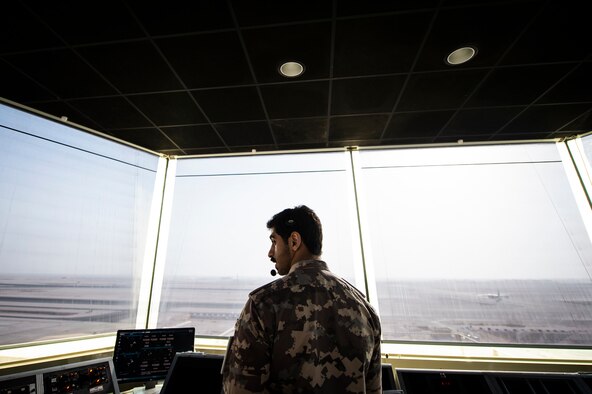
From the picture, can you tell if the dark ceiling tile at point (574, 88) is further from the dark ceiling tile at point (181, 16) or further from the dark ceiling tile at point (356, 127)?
the dark ceiling tile at point (181, 16)

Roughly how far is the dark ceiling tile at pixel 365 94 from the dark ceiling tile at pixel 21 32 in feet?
7.40

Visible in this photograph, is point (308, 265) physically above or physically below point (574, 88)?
below

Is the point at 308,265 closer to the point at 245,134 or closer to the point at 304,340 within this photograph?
the point at 304,340

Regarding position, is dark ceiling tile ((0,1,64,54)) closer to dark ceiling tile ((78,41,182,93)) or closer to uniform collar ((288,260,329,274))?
dark ceiling tile ((78,41,182,93))

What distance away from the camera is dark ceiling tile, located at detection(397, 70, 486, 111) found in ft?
6.94

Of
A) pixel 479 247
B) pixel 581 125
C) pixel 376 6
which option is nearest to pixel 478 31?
pixel 376 6

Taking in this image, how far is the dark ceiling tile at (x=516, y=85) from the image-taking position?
2062 millimetres

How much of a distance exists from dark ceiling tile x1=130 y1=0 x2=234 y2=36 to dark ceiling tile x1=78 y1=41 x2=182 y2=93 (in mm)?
202

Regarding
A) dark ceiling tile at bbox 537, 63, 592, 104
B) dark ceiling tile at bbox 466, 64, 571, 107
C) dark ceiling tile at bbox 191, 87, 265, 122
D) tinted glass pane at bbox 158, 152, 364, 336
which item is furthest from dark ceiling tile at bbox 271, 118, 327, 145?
dark ceiling tile at bbox 537, 63, 592, 104

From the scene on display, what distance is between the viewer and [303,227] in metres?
1.11

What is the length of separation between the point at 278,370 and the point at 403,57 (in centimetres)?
228

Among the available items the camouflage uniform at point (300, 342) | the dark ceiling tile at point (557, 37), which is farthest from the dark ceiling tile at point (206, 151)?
the dark ceiling tile at point (557, 37)

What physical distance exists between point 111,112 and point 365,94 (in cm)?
270

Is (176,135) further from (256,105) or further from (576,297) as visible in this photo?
(576,297)
